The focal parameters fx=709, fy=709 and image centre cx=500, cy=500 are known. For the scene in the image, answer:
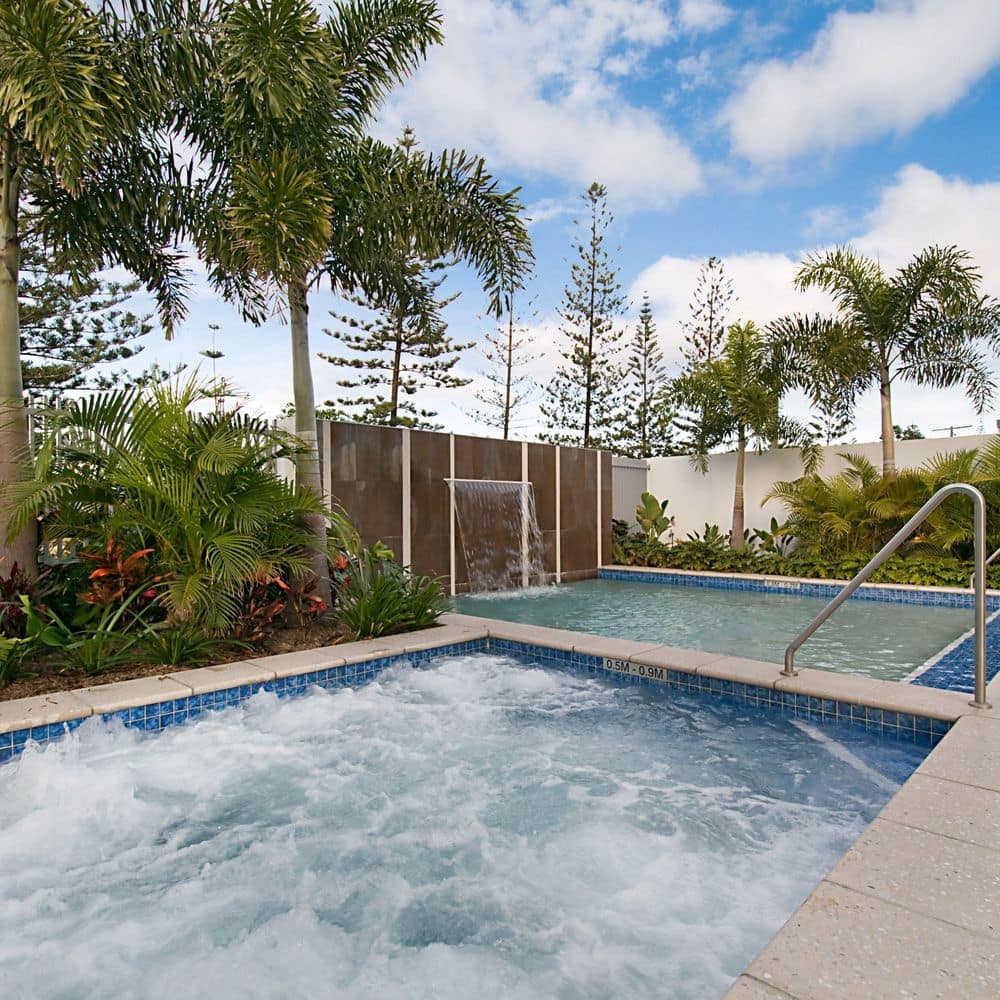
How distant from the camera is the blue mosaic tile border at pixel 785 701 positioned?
10.9 ft

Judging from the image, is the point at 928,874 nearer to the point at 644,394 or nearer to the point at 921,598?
the point at 921,598

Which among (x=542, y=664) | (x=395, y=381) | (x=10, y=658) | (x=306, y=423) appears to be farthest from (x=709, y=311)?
(x=10, y=658)

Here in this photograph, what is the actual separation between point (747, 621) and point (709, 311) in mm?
13276

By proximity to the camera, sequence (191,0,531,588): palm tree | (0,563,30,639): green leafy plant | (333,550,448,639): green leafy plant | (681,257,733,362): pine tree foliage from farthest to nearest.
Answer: (681,257,733,362): pine tree foliage → (333,550,448,639): green leafy plant → (191,0,531,588): palm tree → (0,563,30,639): green leafy plant

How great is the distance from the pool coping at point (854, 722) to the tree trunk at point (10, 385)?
4.12 ft

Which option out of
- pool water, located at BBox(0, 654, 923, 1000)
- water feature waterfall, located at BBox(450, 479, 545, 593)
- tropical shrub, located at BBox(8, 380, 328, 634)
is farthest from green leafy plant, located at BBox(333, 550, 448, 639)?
water feature waterfall, located at BBox(450, 479, 545, 593)

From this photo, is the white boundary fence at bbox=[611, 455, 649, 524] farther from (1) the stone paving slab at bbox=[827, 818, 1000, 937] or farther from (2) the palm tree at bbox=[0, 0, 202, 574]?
(1) the stone paving slab at bbox=[827, 818, 1000, 937]

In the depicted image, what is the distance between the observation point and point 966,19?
6.52m

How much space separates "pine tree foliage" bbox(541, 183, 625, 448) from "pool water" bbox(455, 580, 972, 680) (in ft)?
31.8

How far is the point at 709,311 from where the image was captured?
18.3m

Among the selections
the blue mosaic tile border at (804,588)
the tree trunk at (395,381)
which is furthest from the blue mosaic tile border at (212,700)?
the tree trunk at (395,381)

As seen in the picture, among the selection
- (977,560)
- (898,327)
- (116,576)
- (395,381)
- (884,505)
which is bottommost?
(116,576)

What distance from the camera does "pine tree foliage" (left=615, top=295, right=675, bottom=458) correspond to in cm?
1858

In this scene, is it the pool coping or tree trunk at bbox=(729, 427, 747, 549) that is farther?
tree trunk at bbox=(729, 427, 747, 549)
